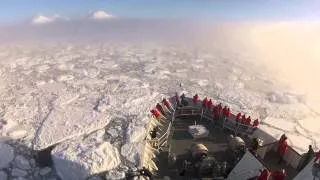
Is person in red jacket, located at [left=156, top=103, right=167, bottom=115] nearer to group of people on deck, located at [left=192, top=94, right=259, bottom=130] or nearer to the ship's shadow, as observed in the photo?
group of people on deck, located at [left=192, top=94, right=259, bottom=130]

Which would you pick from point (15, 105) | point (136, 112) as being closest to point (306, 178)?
point (136, 112)

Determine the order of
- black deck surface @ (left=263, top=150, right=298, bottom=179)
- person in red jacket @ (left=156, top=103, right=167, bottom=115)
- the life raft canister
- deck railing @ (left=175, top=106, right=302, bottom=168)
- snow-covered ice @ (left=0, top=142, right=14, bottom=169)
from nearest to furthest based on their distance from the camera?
black deck surface @ (left=263, top=150, right=298, bottom=179) → deck railing @ (left=175, top=106, right=302, bottom=168) → the life raft canister → person in red jacket @ (left=156, top=103, right=167, bottom=115) → snow-covered ice @ (left=0, top=142, right=14, bottom=169)

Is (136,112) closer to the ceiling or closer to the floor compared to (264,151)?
closer to the floor

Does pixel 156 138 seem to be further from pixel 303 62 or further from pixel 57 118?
pixel 303 62

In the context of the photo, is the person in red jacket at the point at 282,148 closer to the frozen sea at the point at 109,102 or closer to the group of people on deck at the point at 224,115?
the group of people on deck at the point at 224,115

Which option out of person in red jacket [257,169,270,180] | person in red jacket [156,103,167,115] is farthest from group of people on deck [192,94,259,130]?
person in red jacket [257,169,270,180]

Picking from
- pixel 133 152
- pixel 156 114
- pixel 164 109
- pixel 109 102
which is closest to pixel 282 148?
pixel 156 114

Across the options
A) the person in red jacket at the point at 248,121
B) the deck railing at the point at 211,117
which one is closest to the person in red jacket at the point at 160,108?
the deck railing at the point at 211,117

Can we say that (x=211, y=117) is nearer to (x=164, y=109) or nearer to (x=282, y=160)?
(x=164, y=109)
